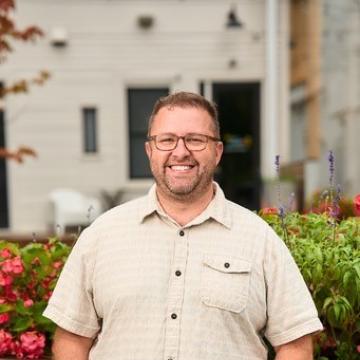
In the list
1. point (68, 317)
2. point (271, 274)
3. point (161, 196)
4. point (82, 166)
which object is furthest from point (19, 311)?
point (82, 166)


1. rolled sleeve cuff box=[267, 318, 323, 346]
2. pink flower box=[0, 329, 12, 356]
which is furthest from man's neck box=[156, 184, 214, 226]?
pink flower box=[0, 329, 12, 356]

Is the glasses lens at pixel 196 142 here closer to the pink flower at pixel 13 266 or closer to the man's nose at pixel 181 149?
the man's nose at pixel 181 149

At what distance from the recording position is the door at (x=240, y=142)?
33.1 feet

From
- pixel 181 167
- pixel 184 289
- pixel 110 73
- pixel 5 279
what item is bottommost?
pixel 5 279

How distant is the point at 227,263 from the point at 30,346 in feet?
3.62

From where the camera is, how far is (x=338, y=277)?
254cm

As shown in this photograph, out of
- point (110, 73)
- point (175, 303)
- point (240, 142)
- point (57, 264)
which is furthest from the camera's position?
point (240, 142)

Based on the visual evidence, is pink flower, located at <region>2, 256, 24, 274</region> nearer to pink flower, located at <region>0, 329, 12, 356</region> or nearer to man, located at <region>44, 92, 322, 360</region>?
pink flower, located at <region>0, 329, 12, 356</region>

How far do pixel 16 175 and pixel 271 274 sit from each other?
819cm

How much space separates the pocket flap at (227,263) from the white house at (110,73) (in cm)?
781

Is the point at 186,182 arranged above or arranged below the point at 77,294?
above

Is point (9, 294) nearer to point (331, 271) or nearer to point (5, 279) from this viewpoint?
point (5, 279)

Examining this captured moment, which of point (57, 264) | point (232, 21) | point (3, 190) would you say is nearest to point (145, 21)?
point (232, 21)

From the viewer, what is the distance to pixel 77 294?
2.08m
